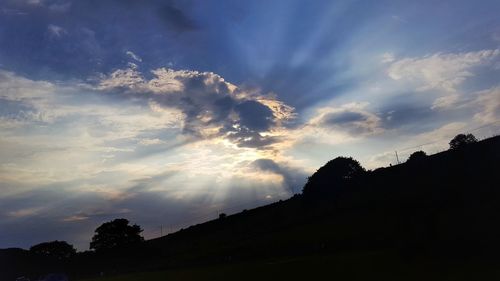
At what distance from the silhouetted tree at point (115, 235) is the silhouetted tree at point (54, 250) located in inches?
650

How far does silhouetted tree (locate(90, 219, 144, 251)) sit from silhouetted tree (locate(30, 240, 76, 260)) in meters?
16.5

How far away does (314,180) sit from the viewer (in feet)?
417

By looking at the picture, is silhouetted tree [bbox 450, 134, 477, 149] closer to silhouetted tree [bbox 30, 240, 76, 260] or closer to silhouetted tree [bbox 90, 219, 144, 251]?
silhouetted tree [bbox 90, 219, 144, 251]

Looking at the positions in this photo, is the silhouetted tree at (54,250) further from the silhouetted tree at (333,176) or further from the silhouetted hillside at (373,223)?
the silhouetted tree at (333,176)

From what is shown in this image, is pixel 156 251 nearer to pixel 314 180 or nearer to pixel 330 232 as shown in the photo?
pixel 314 180

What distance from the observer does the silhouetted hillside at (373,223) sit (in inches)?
1566

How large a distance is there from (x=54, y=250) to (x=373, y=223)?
10404 cm

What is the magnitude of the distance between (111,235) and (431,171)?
281ft

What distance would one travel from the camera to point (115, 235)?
427 ft

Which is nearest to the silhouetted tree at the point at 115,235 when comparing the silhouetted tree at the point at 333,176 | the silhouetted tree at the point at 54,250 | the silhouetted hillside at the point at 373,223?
the silhouetted hillside at the point at 373,223

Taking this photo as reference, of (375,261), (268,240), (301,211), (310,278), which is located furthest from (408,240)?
(301,211)

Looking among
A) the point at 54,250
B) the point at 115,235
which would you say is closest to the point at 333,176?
the point at 115,235

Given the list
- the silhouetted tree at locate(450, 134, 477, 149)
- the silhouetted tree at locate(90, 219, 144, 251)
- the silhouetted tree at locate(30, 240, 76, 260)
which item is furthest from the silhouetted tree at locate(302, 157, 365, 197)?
the silhouetted tree at locate(30, 240, 76, 260)

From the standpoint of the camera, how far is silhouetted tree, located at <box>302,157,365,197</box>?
122938 millimetres
